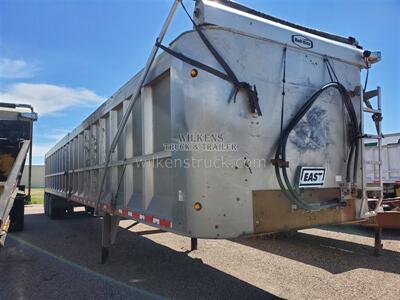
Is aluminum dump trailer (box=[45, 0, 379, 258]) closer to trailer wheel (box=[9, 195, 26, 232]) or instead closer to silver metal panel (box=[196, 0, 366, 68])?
silver metal panel (box=[196, 0, 366, 68])

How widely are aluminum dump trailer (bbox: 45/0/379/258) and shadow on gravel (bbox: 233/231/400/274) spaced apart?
1.55 meters

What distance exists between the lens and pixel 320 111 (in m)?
3.94

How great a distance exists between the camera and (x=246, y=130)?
11.2 ft

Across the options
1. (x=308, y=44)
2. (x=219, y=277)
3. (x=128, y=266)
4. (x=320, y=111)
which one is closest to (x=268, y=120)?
(x=320, y=111)

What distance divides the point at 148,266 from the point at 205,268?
2.92 feet

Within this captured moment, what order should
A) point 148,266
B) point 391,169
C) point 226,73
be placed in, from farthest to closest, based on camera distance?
point 391,169 < point 148,266 < point 226,73

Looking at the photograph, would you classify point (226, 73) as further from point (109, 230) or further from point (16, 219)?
point (16, 219)

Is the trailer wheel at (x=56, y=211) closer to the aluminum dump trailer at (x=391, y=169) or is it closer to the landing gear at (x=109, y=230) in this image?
the landing gear at (x=109, y=230)

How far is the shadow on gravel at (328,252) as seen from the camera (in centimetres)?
535

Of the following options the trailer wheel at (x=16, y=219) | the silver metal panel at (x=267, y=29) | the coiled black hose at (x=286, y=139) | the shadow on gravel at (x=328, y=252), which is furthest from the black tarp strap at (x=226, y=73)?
the trailer wheel at (x=16, y=219)

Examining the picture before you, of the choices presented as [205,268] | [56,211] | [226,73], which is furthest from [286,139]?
[56,211]

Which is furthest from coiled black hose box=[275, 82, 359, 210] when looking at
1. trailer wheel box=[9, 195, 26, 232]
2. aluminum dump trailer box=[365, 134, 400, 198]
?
aluminum dump trailer box=[365, 134, 400, 198]

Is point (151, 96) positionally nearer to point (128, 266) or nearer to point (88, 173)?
point (128, 266)

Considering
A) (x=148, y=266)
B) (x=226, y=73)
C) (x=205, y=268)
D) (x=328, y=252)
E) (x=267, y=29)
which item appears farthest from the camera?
(x=328, y=252)
